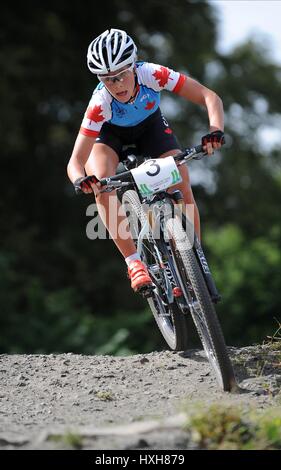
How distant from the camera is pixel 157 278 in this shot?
6914 millimetres

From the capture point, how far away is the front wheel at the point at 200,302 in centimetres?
579

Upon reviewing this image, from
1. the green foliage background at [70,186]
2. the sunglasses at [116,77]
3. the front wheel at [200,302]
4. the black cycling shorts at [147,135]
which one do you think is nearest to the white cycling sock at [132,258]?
the front wheel at [200,302]

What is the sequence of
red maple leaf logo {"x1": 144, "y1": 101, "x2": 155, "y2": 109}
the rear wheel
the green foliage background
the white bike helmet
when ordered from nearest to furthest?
the white bike helmet < the rear wheel < red maple leaf logo {"x1": 144, "y1": 101, "x2": 155, "y2": 109} < the green foliage background

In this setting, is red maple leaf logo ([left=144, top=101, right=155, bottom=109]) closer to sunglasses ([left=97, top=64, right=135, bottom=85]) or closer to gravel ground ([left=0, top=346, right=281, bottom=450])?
sunglasses ([left=97, top=64, right=135, bottom=85])

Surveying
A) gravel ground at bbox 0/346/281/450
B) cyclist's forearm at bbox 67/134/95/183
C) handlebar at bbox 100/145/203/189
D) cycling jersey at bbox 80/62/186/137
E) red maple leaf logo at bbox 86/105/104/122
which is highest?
cycling jersey at bbox 80/62/186/137

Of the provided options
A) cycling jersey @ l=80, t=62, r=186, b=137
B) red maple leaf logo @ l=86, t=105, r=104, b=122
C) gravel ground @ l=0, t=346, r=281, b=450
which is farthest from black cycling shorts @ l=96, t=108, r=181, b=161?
gravel ground @ l=0, t=346, r=281, b=450

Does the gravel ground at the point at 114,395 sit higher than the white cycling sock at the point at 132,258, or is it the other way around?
the white cycling sock at the point at 132,258

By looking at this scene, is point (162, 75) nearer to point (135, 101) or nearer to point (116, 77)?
point (135, 101)

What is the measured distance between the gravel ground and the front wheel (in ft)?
0.56

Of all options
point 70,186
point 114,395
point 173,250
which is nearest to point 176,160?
point 173,250

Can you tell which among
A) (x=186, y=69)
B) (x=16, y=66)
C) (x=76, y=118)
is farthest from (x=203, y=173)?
(x=16, y=66)

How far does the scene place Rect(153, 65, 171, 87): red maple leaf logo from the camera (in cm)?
677

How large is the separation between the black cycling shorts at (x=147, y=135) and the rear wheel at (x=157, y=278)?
1.21 ft

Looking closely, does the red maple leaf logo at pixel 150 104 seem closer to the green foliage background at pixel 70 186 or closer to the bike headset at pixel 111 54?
the bike headset at pixel 111 54
